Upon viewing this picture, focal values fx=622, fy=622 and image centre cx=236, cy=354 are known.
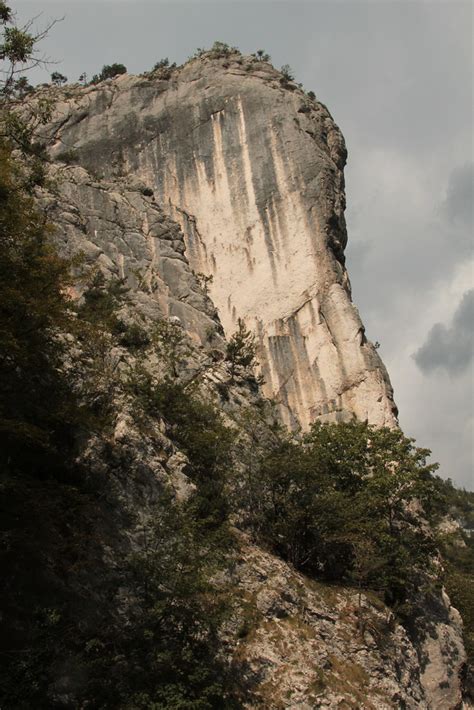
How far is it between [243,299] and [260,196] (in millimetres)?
7199

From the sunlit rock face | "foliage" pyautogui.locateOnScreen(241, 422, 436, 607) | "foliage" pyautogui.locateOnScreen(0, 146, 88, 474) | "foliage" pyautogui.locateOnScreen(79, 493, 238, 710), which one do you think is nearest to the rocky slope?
the sunlit rock face

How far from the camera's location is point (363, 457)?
959 inches

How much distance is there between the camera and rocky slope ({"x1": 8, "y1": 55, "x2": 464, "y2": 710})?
49.2 feet

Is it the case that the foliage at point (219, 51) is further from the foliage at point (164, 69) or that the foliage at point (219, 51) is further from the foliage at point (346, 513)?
the foliage at point (346, 513)

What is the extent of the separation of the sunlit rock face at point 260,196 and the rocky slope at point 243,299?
11 cm

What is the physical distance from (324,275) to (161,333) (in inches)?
621

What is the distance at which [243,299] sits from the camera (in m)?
39.2

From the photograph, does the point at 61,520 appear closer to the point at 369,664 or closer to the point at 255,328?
the point at 369,664

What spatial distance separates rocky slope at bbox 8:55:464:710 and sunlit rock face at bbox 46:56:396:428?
0.37 feet

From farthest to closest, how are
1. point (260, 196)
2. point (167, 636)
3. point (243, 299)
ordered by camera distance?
point (260, 196)
point (243, 299)
point (167, 636)

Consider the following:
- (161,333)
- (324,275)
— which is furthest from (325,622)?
(324,275)

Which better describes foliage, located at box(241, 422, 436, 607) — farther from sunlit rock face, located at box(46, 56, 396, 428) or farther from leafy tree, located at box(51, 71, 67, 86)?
leafy tree, located at box(51, 71, 67, 86)

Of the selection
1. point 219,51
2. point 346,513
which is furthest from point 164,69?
point 346,513

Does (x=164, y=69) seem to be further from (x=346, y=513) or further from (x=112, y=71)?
(x=346, y=513)
